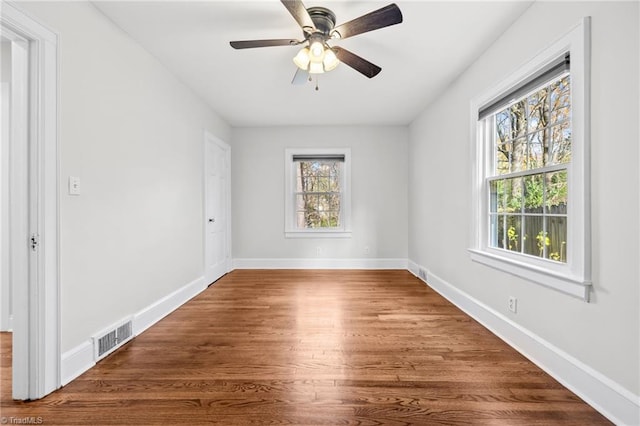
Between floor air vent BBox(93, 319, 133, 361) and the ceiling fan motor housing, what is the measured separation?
2665 mm

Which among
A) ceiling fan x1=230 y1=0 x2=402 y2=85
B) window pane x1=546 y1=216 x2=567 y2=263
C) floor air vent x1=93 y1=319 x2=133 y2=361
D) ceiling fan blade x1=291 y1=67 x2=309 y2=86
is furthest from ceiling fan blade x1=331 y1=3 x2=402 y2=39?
floor air vent x1=93 y1=319 x2=133 y2=361

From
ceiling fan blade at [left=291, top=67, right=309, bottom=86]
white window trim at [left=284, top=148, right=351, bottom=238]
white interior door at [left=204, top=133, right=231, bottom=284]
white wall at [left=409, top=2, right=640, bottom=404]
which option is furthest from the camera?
white window trim at [left=284, top=148, right=351, bottom=238]

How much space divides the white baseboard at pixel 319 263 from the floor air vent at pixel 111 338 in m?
2.90

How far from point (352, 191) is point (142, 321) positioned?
3.67m

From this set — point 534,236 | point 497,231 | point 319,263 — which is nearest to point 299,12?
point 534,236

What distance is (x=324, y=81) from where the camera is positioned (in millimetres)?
3359

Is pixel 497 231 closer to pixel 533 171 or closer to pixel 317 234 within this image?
pixel 533 171

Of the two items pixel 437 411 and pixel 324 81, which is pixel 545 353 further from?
pixel 324 81

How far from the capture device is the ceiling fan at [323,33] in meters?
1.86

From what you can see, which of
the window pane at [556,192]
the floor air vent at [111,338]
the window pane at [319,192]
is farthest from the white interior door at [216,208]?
the window pane at [556,192]

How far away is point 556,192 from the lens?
6.64 ft

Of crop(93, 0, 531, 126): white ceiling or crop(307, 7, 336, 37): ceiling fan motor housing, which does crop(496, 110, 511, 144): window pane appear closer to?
crop(93, 0, 531, 126): white ceiling

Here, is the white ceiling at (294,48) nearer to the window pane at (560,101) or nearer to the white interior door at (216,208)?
the window pane at (560,101)

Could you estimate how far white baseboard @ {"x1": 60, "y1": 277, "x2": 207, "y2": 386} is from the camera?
1.87 metres
